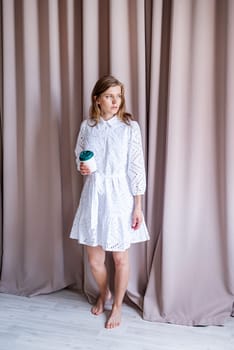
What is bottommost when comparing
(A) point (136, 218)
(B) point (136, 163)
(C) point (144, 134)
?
(A) point (136, 218)

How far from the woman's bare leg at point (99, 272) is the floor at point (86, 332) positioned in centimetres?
6

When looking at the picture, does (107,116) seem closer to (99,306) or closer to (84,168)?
(84,168)

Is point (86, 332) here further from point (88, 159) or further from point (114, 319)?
point (88, 159)

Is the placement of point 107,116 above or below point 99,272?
above

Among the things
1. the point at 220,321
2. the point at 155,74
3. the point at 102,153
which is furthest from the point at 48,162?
the point at 220,321

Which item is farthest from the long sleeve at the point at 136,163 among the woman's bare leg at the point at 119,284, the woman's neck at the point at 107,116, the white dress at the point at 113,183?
the woman's bare leg at the point at 119,284

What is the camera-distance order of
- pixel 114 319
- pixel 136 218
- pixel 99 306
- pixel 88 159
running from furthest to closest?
pixel 99 306 < pixel 114 319 < pixel 136 218 < pixel 88 159

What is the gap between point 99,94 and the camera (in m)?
2.09

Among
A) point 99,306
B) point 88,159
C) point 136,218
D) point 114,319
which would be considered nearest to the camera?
point 88,159

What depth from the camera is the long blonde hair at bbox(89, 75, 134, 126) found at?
6.73 feet

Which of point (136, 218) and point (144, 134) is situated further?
point (144, 134)

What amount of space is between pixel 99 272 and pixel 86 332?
0.32 meters

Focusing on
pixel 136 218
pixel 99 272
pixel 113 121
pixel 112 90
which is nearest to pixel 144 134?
pixel 113 121

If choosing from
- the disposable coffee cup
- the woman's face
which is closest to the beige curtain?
the woman's face
